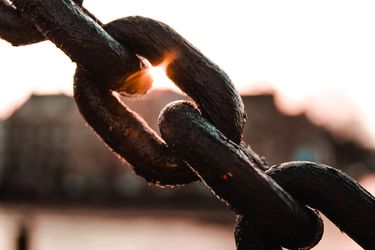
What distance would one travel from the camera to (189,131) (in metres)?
1.19

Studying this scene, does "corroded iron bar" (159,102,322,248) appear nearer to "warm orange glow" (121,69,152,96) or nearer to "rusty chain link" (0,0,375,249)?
"rusty chain link" (0,0,375,249)

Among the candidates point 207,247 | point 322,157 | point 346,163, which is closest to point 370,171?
point 346,163

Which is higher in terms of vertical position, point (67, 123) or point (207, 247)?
point (67, 123)

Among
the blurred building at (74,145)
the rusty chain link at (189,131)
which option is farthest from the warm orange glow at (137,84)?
the blurred building at (74,145)

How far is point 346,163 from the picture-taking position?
279 feet

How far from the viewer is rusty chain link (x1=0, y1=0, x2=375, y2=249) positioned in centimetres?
116

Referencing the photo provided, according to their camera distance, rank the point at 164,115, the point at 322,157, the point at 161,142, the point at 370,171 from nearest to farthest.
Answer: the point at 164,115 → the point at 161,142 → the point at 322,157 → the point at 370,171

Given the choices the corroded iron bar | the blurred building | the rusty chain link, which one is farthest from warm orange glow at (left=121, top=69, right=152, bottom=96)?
the blurred building

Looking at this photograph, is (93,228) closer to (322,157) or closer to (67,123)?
(67,123)

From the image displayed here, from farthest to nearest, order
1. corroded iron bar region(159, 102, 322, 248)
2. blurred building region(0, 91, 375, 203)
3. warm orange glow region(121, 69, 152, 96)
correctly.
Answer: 1. blurred building region(0, 91, 375, 203)
2. warm orange glow region(121, 69, 152, 96)
3. corroded iron bar region(159, 102, 322, 248)

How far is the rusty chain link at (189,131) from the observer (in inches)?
45.8

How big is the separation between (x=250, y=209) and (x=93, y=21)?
0.48 meters

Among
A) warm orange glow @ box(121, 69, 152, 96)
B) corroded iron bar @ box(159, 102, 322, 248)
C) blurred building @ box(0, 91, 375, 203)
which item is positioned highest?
blurred building @ box(0, 91, 375, 203)

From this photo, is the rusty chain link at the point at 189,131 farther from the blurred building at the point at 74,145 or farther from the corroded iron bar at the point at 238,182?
the blurred building at the point at 74,145
